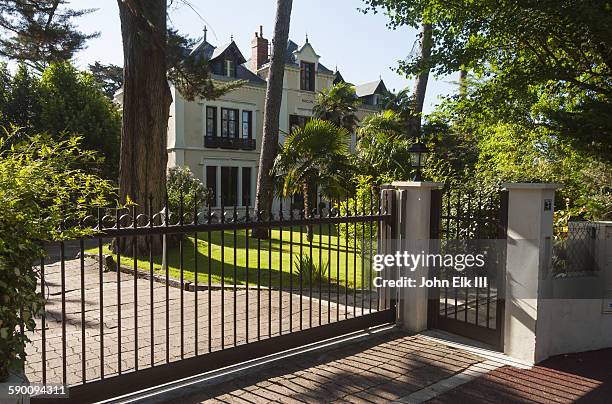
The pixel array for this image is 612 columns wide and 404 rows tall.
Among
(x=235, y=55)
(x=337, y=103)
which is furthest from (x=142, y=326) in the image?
(x=235, y=55)

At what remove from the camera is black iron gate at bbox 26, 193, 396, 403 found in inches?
143

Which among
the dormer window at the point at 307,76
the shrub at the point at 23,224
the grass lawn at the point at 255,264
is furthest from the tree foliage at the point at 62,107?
the shrub at the point at 23,224

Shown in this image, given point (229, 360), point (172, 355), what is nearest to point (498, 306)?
point (229, 360)

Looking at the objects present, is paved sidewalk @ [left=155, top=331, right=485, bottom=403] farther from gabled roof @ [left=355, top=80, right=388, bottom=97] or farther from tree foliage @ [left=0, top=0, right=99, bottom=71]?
gabled roof @ [left=355, top=80, right=388, bottom=97]

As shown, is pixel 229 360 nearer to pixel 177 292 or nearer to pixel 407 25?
pixel 177 292

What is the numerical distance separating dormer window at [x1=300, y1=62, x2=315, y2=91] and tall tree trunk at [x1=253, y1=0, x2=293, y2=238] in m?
12.8

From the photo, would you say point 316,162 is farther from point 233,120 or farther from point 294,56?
point 294,56

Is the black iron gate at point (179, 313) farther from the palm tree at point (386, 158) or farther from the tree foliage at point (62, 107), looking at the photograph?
the tree foliage at point (62, 107)

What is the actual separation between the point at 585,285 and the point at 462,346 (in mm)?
1602

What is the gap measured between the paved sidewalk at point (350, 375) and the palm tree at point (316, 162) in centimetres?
774

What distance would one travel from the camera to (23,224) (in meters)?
2.67

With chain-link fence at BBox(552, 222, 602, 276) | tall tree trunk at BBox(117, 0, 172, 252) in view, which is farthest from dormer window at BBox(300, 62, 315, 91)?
chain-link fence at BBox(552, 222, 602, 276)

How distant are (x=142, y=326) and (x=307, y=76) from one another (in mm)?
24556

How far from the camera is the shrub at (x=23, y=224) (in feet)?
8.52
